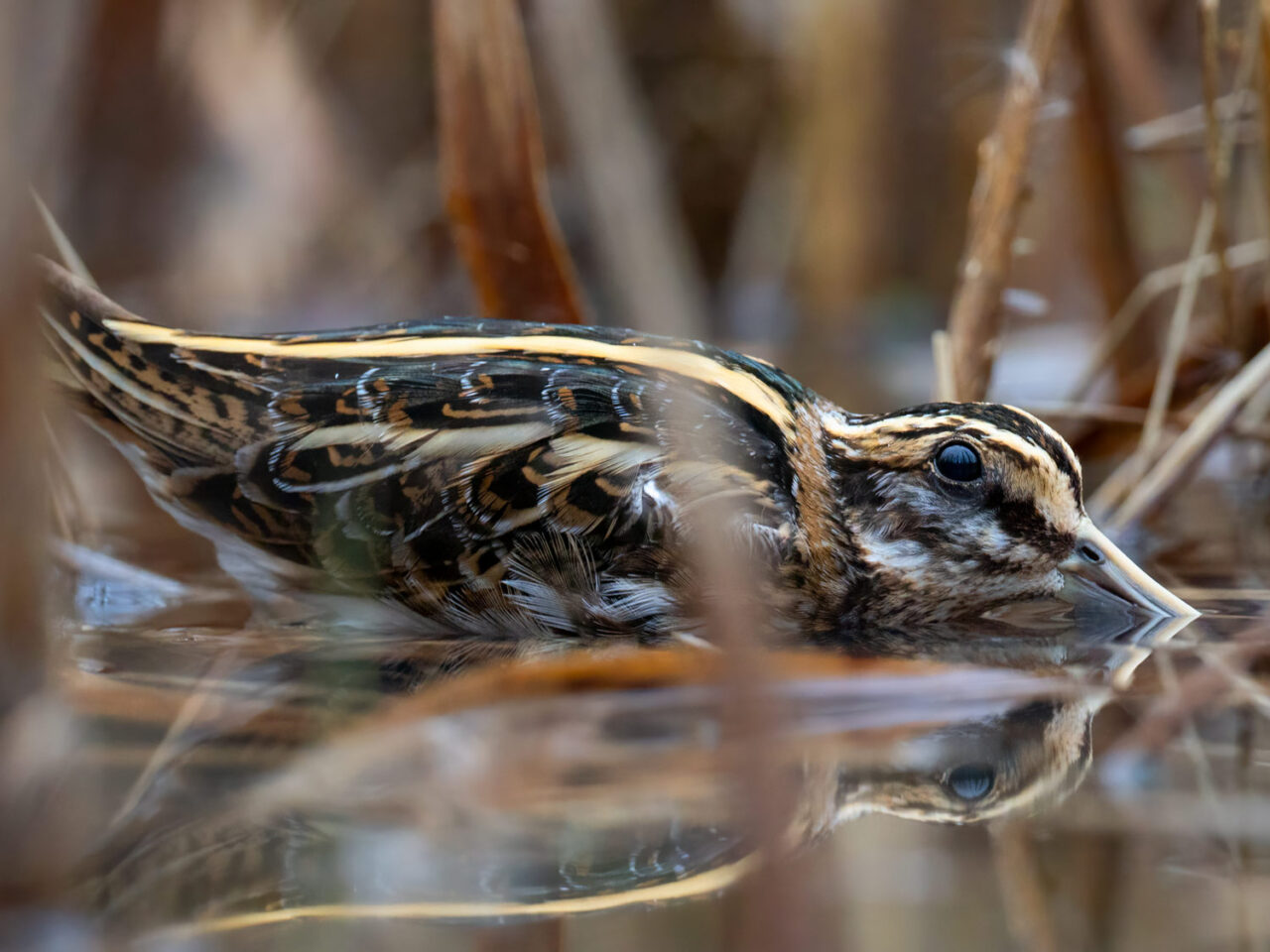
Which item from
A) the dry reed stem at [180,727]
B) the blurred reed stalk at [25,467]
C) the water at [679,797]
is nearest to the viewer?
the water at [679,797]

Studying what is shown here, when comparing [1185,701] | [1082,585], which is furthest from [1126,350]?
[1185,701]

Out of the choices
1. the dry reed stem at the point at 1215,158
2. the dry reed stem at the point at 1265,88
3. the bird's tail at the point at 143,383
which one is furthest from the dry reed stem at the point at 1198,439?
the bird's tail at the point at 143,383

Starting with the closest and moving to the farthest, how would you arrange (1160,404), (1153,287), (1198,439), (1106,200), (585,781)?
(585,781) → (1198,439) → (1160,404) → (1153,287) → (1106,200)

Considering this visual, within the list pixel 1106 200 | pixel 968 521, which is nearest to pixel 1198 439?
pixel 968 521

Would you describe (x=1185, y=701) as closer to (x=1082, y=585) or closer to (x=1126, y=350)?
(x=1082, y=585)

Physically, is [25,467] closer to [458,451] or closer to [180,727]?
[180,727]

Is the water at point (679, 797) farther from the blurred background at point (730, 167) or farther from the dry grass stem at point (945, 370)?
the blurred background at point (730, 167)

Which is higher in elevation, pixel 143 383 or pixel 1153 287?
pixel 1153 287
